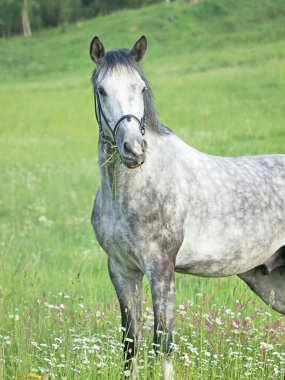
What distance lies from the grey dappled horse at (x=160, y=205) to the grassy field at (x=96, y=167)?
22cm

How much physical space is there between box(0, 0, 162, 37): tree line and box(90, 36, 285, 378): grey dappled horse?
111ft

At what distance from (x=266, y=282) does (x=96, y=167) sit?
9.45m

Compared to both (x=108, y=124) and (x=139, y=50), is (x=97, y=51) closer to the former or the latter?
(x=139, y=50)

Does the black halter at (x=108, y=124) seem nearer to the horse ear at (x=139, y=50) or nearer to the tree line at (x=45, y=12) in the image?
the horse ear at (x=139, y=50)

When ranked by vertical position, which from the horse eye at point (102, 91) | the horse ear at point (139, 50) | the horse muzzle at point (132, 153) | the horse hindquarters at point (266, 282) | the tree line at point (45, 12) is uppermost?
the tree line at point (45, 12)

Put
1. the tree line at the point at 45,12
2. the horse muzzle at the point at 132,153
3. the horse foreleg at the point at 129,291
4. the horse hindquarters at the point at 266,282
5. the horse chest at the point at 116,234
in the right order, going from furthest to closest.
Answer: the tree line at the point at 45,12
the horse hindquarters at the point at 266,282
the horse foreleg at the point at 129,291
the horse chest at the point at 116,234
the horse muzzle at the point at 132,153

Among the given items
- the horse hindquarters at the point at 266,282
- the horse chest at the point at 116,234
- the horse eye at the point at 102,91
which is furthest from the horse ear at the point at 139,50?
the horse hindquarters at the point at 266,282

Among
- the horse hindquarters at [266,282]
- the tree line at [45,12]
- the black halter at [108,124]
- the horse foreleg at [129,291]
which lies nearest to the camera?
the black halter at [108,124]

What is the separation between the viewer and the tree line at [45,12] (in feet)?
126

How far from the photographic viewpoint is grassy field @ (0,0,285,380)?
5062 mm

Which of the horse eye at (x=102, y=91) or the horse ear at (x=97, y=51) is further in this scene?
the horse ear at (x=97, y=51)

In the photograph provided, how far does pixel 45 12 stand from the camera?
39.5m

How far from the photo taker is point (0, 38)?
37219 millimetres

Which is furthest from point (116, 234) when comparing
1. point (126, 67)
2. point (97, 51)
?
point (97, 51)
